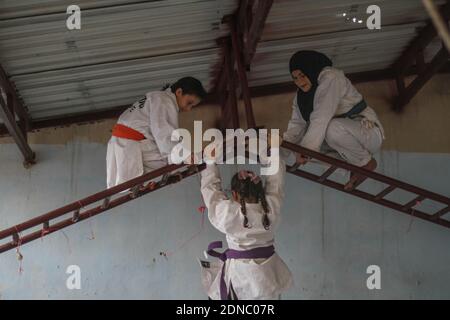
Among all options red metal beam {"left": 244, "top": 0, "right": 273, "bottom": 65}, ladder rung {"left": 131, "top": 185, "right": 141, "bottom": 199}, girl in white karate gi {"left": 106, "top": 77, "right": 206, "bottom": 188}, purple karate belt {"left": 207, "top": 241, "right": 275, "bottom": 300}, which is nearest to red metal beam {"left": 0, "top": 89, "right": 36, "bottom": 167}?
girl in white karate gi {"left": 106, "top": 77, "right": 206, "bottom": 188}

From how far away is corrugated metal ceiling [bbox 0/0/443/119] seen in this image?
4.55 meters

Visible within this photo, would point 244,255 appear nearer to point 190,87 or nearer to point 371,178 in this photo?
point 371,178

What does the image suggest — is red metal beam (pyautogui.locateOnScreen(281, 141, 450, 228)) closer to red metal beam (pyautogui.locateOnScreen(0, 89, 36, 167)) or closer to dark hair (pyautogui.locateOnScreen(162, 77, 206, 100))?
dark hair (pyautogui.locateOnScreen(162, 77, 206, 100))

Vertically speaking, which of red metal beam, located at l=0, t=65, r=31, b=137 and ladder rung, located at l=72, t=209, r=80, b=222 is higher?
red metal beam, located at l=0, t=65, r=31, b=137

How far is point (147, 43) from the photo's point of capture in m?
5.06

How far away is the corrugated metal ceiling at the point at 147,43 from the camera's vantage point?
455 cm

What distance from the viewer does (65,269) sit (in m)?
5.76

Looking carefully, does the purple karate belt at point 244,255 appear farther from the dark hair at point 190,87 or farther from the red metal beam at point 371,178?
the dark hair at point 190,87

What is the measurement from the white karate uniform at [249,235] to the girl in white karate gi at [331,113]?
0.42m

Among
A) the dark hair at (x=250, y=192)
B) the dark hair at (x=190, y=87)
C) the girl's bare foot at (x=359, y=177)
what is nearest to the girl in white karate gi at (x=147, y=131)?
the dark hair at (x=190, y=87)

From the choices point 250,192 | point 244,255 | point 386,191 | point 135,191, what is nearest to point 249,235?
point 244,255

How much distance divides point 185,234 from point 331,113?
2149 mm

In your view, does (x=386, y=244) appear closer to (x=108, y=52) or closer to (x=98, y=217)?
(x=98, y=217)

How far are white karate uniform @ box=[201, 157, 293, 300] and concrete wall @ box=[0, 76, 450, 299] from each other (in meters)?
1.53
